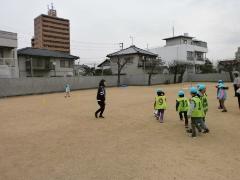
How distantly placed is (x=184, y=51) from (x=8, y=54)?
114 feet

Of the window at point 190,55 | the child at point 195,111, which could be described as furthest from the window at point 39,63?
the child at point 195,111

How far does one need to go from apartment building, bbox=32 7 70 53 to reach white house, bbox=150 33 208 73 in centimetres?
4478

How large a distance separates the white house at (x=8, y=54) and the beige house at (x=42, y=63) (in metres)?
6.07

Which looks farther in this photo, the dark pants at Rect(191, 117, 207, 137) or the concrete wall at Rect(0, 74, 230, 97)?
the concrete wall at Rect(0, 74, 230, 97)

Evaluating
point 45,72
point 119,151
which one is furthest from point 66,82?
point 119,151

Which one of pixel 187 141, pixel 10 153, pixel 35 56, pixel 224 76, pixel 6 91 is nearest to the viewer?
pixel 10 153

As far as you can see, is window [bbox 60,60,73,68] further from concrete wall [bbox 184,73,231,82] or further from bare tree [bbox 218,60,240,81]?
bare tree [bbox 218,60,240,81]

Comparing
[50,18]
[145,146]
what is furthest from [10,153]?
[50,18]

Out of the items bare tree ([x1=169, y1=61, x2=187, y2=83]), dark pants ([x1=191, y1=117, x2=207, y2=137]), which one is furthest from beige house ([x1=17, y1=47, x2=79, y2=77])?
dark pants ([x1=191, y1=117, x2=207, y2=137])

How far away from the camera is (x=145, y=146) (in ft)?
19.1

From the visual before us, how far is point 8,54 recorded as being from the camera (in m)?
27.3

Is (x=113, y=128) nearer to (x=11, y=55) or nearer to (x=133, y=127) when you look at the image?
(x=133, y=127)

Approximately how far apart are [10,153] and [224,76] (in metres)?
41.4

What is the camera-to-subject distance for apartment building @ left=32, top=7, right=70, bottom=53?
89.5 m
